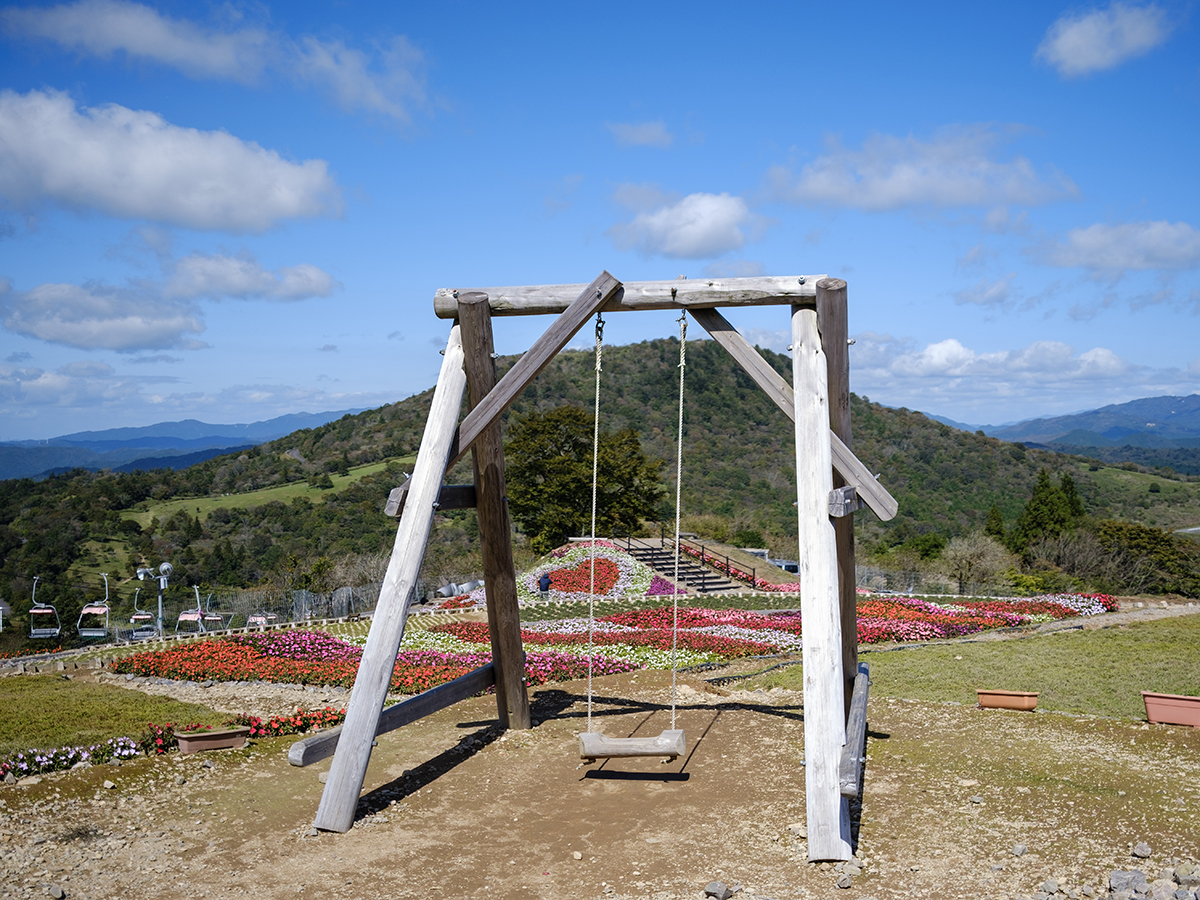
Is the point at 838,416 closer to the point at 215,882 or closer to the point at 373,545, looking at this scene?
the point at 215,882

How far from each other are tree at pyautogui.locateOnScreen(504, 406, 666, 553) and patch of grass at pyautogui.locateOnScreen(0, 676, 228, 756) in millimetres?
21939

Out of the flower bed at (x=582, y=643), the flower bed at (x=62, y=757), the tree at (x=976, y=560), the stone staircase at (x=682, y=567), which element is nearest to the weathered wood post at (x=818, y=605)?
the flower bed at (x=582, y=643)

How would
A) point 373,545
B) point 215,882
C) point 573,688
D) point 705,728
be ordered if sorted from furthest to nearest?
point 373,545
point 573,688
point 705,728
point 215,882

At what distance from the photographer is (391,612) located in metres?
6.18

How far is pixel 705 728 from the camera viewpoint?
27.5 ft

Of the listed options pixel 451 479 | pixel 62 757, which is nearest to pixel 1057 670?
pixel 62 757

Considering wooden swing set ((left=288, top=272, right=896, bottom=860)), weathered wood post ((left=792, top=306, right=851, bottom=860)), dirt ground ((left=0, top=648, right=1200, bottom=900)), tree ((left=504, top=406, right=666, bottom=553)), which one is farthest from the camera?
tree ((left=504, top=406, right=666, bottom=553))

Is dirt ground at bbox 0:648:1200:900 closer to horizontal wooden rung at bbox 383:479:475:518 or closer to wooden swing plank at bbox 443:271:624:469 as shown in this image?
horizontal wooden rung at bbox 383:479:475:518

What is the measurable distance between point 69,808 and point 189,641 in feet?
31.5

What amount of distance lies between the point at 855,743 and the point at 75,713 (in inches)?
325

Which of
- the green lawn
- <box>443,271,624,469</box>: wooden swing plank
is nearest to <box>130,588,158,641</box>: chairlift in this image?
<box>443,271,624,469</box>: wooden swing plank

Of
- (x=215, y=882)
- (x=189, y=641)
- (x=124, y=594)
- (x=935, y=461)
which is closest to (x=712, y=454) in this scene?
(x=935, y=461)

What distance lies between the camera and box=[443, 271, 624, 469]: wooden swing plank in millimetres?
6738

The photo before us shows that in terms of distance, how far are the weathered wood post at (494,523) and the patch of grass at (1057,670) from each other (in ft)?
10.9
